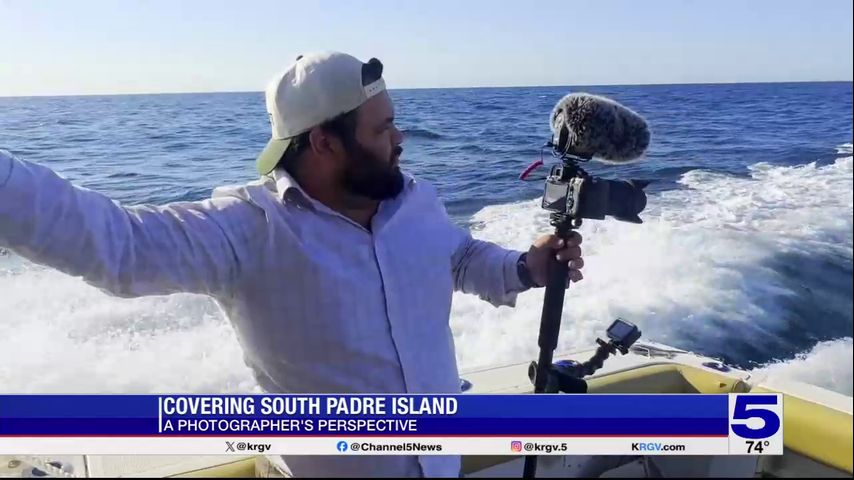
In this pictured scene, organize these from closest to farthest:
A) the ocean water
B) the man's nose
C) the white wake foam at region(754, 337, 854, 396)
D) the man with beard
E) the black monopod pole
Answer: the man with beard, the man's nose, the black monopod pole, the white wake foam at region(754, 337, 854, 396), the ocean water

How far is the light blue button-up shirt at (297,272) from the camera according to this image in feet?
2.89

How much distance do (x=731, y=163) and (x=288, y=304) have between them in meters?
5.66

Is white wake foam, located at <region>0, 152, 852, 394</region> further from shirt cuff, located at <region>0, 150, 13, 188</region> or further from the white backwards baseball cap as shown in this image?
shirt cuff, located at <region>0, 150, 13, 188</region>

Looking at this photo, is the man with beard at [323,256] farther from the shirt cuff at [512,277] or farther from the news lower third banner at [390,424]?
the shirt cuff at [512,277]

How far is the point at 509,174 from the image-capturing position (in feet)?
15.6

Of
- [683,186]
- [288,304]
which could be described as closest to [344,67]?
[288,304]

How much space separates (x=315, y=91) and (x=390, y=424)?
1.64 ft

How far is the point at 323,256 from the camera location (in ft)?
3.32

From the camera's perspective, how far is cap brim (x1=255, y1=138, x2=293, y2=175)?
1.07 metres

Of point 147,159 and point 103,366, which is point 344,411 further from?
point 147,159

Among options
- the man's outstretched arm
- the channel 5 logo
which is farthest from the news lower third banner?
the man's outstretched arm

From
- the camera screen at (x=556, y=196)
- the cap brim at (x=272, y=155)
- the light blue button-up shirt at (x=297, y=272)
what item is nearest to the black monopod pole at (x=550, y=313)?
the camera screen at (x=556, y=196)

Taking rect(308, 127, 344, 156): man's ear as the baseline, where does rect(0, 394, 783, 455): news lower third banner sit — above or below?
below

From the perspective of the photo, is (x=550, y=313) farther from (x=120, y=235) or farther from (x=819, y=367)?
(x=819, y=367)
